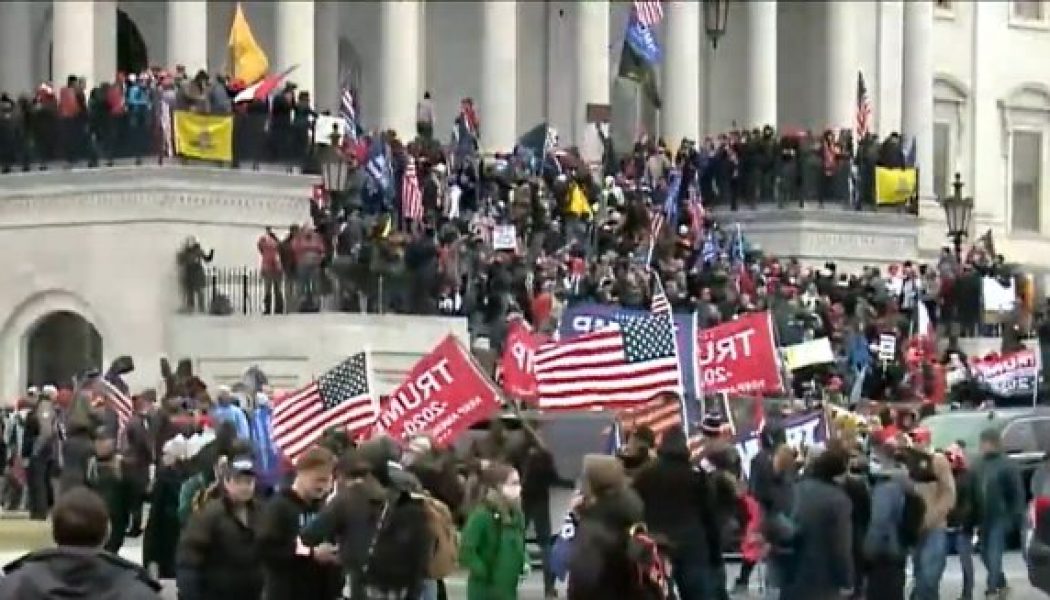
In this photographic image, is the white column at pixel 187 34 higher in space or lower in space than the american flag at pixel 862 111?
higher

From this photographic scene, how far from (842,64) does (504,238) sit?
58.9 ft

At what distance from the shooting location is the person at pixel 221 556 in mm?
14727

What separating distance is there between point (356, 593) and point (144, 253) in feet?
81.1

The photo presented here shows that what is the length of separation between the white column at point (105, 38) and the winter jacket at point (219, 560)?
33822mm

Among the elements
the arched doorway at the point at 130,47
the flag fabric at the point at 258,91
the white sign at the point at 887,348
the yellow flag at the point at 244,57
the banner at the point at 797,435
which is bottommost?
the white sign at the point at 887,348

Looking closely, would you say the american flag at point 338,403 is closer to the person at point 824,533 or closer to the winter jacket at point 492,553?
the winter jacket at point 492,553

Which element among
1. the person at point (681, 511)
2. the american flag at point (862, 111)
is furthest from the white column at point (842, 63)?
the person at point (681, 511)

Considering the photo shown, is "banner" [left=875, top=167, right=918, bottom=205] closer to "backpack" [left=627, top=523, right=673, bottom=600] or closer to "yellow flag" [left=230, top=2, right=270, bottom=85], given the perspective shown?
"yellow flag" [left=230, top=2, right=270, bottom=85]

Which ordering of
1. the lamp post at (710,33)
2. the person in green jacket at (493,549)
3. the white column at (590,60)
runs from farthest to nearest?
the white column at (590,60) → the lamp post at (710,33) → the person in green jacket at (493,549)

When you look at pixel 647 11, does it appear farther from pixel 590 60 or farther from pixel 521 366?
pixel 521 366

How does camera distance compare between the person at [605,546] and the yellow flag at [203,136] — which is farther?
the yellow flag at [203,136]

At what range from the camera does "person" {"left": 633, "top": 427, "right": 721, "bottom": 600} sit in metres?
18.0

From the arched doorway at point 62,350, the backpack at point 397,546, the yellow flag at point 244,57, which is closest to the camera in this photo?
the backpack at point 397,546

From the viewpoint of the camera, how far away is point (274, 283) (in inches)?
1505
